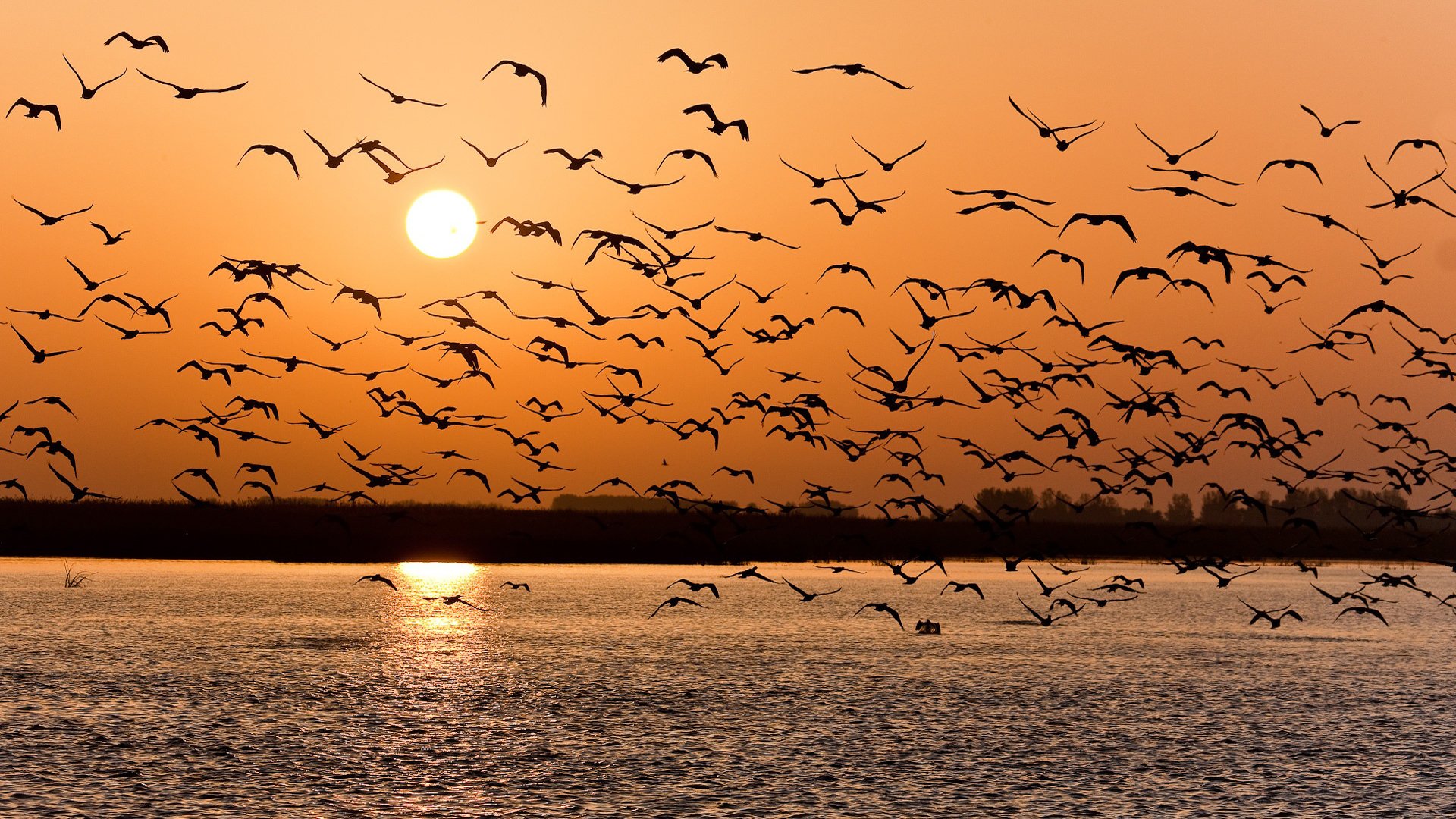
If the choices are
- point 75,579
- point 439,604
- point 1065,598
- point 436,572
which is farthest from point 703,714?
point 436,572

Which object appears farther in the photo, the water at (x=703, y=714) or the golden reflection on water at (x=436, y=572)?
the golden reflection on water at (x=436, y=572)

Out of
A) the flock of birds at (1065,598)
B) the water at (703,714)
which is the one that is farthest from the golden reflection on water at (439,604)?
the water at (703,714)

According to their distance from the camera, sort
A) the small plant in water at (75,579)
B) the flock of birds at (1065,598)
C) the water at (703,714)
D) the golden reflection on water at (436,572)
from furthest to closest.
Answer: the golden reflection on water at (436,572) → the small plant in water at (75,579) → the flock of birds at (1065,598) → the water at (703,714)

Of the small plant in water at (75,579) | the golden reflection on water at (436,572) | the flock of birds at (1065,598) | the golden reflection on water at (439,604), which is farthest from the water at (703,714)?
the golden reflection on water at (436,572)

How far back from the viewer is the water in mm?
30406

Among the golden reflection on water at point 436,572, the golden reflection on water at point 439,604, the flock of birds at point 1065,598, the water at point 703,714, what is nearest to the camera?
the water at point 703,714

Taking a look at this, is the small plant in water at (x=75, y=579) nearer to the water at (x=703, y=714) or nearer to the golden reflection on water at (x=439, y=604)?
the water at (x=703, y=714)

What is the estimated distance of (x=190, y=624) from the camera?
6950 centimetres

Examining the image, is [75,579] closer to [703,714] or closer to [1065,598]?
[1065,598]

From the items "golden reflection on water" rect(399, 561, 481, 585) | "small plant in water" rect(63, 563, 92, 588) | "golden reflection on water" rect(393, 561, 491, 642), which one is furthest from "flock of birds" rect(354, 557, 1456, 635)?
"golden reflection on water" rect(399, 561, 481, 585)

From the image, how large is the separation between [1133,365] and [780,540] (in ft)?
270

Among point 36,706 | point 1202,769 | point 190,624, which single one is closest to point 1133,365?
point 1202,769

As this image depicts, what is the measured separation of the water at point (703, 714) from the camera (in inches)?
1197

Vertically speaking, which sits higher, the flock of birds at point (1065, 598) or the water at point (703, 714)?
the flock of birds at point (1065, 598)
